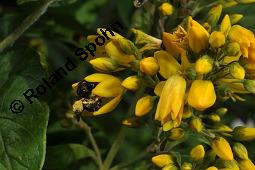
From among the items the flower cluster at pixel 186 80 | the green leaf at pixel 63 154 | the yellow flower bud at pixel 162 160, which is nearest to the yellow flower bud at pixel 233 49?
the flower cluster at pixel 186 80

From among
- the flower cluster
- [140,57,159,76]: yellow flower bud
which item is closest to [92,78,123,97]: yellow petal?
the flower cluster

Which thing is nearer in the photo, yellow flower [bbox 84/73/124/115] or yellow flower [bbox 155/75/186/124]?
yellow flower [bbox 155/75/186/124]

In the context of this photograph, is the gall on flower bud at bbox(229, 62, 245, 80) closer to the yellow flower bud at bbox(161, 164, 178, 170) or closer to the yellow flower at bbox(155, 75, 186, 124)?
the yellow flower at bbox(155, 75, 186, 124)

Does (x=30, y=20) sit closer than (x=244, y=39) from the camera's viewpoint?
No

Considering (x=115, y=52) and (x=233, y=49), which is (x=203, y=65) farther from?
(x=115, y=52)

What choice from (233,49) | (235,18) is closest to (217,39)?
(233,49)

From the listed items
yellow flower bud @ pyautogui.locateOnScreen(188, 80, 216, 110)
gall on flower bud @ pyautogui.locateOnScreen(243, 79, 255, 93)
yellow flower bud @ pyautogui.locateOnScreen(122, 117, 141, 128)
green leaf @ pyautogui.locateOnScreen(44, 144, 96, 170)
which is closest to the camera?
yellow flower bud @ pyautogui.locateOnScreen(188, 80, 216, 110)

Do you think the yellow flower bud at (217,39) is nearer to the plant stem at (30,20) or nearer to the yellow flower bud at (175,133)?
the yellow flower bud at (175,133)
